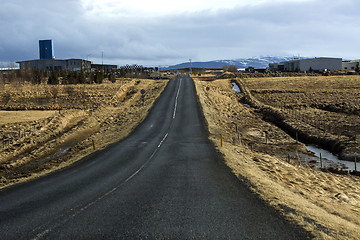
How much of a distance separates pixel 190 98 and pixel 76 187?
3941 centimetres

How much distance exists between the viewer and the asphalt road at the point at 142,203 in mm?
9375

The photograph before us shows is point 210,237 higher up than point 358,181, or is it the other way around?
point 210,237

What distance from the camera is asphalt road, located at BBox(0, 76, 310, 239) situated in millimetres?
9375

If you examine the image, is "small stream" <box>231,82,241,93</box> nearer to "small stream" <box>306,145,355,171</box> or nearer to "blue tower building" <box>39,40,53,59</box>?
"small stream" <box>306,145,355,171</box>

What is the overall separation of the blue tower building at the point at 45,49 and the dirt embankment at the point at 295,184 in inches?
5293

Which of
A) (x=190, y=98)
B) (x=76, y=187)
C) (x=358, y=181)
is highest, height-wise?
(x=190, y=98)

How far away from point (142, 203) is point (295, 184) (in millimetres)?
9108

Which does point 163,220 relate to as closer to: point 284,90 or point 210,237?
point 210,237

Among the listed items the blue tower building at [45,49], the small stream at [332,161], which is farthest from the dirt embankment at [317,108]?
the blue tower building at [45,49]

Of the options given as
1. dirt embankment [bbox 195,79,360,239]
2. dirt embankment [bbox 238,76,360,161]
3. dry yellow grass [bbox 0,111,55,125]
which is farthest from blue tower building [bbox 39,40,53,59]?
dirt embankment [bbox 195,79,360,239]

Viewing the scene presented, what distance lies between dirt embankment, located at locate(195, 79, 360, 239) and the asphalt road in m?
0.74

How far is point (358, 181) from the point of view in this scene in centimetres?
1988

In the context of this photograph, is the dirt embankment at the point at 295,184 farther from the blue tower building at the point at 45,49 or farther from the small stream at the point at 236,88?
the blue tower building at the point at 45,49

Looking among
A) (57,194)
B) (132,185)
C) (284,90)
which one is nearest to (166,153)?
(132,185)
